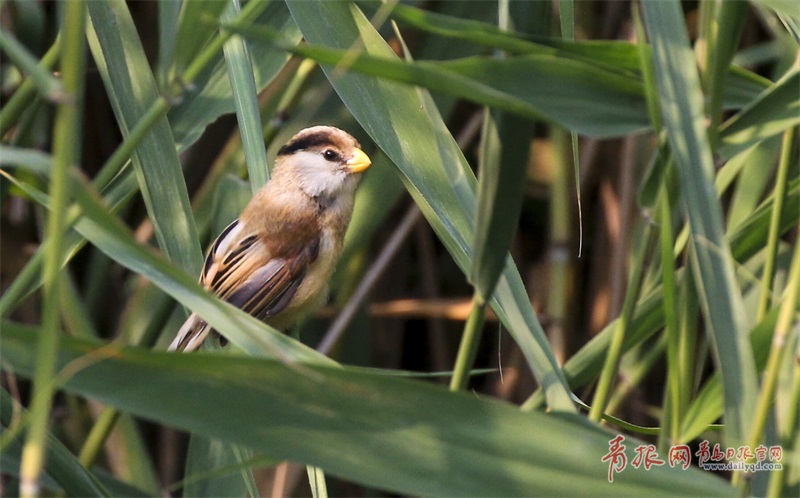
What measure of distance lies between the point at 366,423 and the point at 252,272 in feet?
4.06

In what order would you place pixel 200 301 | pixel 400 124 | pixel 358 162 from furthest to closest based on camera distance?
pixel 358 162
pixel 400 124
pixel 200 301


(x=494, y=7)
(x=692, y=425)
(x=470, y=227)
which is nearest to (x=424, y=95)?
(x=470, y=227)

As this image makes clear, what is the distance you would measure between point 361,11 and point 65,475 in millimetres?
771

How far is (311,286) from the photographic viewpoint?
80.0 inches

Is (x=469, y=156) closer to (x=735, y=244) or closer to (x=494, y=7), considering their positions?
(x=494, y=7)

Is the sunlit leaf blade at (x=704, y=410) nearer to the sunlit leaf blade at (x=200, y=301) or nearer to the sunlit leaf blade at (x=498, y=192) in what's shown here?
the sunlit leaf blade at (x=498, y=192)

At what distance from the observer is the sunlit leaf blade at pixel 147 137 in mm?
1338

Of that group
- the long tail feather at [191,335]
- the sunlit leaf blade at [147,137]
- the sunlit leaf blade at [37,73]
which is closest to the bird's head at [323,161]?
the long tail feather at [191,335]

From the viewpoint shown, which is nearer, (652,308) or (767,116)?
(767,116)

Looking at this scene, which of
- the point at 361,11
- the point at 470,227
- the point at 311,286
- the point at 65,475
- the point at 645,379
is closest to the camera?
the point at 65,475

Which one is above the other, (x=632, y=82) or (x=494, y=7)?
(x=494, y=7)

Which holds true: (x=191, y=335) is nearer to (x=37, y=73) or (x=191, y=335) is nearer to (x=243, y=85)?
(x=243, y=85)

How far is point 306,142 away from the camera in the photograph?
2.02m

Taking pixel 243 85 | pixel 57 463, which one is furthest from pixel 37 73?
pixel 243 85
